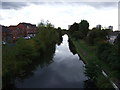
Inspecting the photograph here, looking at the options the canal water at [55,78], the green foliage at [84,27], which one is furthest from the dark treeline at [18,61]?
the green foliage at [84,27]

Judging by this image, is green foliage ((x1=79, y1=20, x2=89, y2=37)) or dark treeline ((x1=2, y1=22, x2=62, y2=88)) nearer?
dark treeline ((x1=2, y1=22, x2=62, y2=88))

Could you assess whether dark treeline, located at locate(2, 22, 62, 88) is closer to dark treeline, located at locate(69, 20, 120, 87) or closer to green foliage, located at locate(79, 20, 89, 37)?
dark treeline, located at locate(69, 20, 120, 87)

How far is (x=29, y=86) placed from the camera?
1666 cm

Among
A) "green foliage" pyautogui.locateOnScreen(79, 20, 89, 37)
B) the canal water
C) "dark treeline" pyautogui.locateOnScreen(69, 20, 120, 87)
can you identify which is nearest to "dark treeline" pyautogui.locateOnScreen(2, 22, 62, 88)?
the canal water

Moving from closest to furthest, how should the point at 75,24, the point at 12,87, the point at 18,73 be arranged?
the point at 12,87
the point at 18,73
the point at 75,24

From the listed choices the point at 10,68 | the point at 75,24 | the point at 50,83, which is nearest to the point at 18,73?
the point at 10,68

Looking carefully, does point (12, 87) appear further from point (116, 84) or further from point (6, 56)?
point (116, 84)

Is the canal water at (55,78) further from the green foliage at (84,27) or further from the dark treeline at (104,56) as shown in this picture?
the green foliage at (84,27)

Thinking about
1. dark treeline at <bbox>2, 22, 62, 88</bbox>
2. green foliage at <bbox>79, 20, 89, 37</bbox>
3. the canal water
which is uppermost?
green foliage at <bbox>79, 20, 89, 37</bbox>

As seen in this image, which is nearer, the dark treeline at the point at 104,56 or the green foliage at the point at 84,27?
the dark treeline at the point at 104,56

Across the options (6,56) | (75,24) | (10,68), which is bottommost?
(10,68)

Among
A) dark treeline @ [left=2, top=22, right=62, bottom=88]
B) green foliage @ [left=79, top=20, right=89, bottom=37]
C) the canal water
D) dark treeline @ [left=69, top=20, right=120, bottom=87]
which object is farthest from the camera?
green foliage @ [left=79, top=20, right=89, bottom=37]

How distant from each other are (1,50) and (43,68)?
735cm

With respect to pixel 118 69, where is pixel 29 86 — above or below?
below
